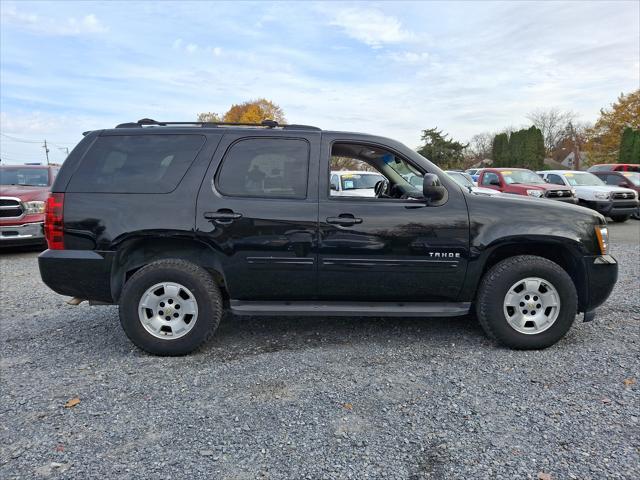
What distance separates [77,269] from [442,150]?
54560 millimetres

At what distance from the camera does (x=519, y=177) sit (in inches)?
545

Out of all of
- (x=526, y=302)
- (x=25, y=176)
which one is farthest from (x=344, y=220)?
(x=25, y=176)

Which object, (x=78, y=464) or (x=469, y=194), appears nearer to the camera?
(x=78, y=464)

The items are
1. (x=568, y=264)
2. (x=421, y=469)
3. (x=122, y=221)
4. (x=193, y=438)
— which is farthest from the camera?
(x=568, y=264)

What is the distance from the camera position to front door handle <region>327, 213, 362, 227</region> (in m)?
3.65

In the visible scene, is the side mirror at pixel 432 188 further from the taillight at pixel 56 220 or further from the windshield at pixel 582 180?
the windshield at pixel 582 180

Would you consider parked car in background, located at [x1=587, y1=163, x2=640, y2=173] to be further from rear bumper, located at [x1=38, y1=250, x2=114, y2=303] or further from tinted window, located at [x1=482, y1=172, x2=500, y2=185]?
rear bumper, located at [x1=38, y1=250, x2=114, y2=303]

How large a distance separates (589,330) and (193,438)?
374 cm

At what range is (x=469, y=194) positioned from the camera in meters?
3.79

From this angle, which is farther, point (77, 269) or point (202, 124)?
point (202, 124)

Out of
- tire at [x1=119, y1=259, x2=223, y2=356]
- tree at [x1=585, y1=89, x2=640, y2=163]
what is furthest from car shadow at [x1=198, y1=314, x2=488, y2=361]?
tree at [x1=585, y1=89, x2=640, y2=163]

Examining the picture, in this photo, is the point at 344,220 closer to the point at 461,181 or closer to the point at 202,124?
the point at 202,124

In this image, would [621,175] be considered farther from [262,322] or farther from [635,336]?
[262,322]

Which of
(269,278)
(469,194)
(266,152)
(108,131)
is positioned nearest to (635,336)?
(469,194)
